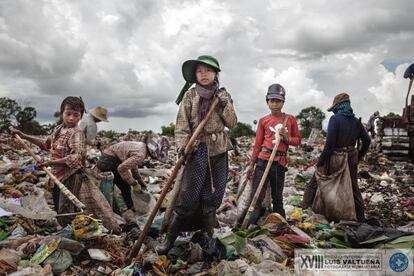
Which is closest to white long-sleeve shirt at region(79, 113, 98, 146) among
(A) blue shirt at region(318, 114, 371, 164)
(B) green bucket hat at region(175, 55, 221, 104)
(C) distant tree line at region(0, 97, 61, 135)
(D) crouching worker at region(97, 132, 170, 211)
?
(D) crouching worker at region(97, 132, 170, 211)

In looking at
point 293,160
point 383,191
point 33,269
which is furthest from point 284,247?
point 293,160

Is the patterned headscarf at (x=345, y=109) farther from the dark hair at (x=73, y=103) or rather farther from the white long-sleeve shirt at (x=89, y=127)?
the white long-sleeve shirt at (x=89, y=127)

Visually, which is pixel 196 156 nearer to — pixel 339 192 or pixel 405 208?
pixel 339 192

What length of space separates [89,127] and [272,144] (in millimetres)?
2314

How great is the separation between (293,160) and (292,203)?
4157mm

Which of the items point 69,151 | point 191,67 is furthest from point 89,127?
point 191,67

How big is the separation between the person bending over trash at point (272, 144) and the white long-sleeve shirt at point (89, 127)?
6.77 feet

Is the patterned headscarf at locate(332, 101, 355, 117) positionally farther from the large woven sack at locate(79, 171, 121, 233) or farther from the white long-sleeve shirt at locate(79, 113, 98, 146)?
the white long-sleeve shirt at locate(79, 113, 98, 146)

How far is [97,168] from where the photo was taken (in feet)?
15.4

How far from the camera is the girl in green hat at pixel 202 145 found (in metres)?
3.04

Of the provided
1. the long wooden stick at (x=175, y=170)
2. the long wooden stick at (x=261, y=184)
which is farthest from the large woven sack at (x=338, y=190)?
the long wooden stick at (x=175, y=170)

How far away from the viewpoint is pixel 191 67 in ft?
10.1

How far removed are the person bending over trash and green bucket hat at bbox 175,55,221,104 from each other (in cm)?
113

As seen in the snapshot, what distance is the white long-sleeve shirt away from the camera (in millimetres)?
4652
